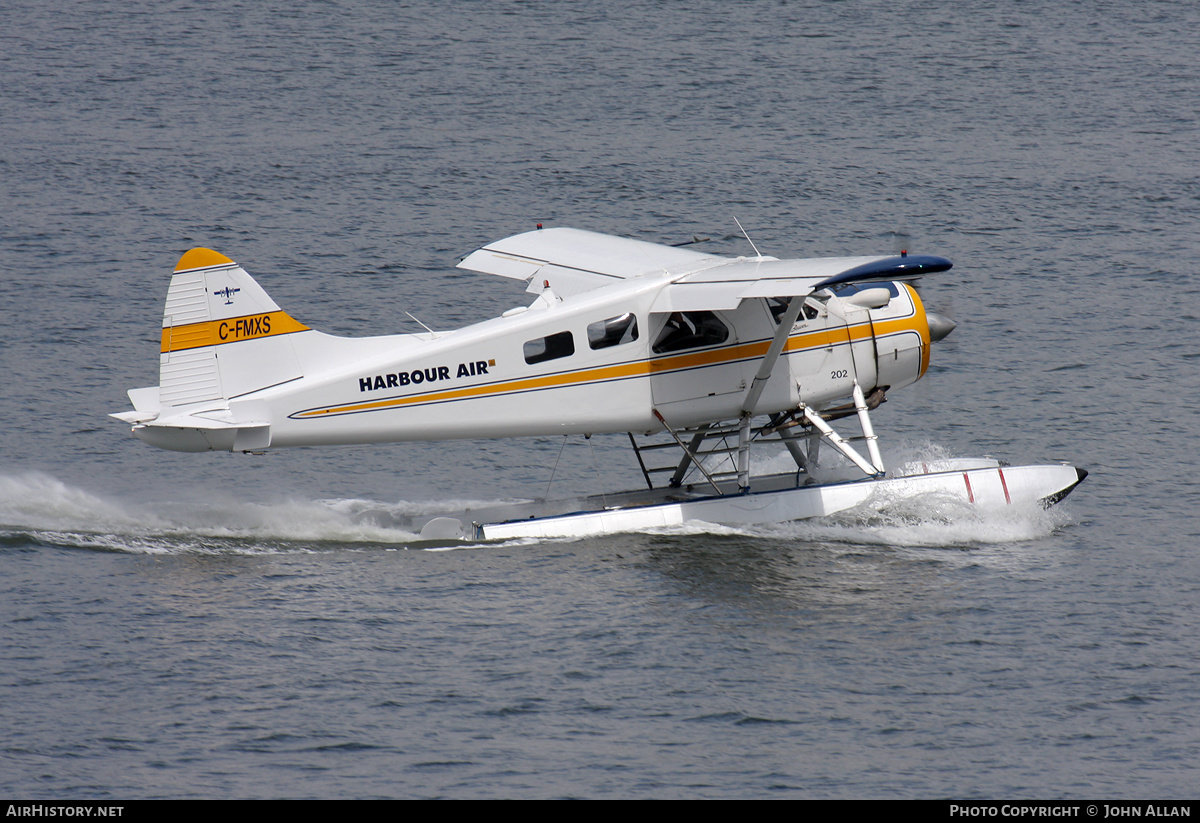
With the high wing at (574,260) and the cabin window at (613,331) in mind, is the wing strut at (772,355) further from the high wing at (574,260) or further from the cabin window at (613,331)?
the cabin window at (613,331)

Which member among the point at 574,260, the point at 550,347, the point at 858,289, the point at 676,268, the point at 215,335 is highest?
the point at 215,335

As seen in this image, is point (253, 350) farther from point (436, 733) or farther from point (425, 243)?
point (425, 243)

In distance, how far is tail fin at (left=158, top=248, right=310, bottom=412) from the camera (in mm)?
16062

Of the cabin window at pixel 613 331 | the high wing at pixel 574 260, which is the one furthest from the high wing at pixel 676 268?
the cabin window at pixel 613 331

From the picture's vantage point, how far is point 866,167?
37500 millimetres

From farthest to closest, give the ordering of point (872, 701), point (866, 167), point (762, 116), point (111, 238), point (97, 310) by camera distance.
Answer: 1. point (762, 116)
2. point (866, 167)
3. point (111, 238)
4. point (97, 310)
5. point (872, 701)

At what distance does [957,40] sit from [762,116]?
1248 cm

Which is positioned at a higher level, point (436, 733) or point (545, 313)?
point (545, 313)

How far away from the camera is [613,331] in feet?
55.7

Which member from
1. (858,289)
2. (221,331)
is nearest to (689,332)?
(858,289)

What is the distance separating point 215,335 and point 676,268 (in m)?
5.86

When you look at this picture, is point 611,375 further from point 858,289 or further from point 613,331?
point 858,289

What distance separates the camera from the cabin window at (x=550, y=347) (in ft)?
55.1

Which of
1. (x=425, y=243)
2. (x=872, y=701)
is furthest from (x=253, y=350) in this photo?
(x=425, y=243)
